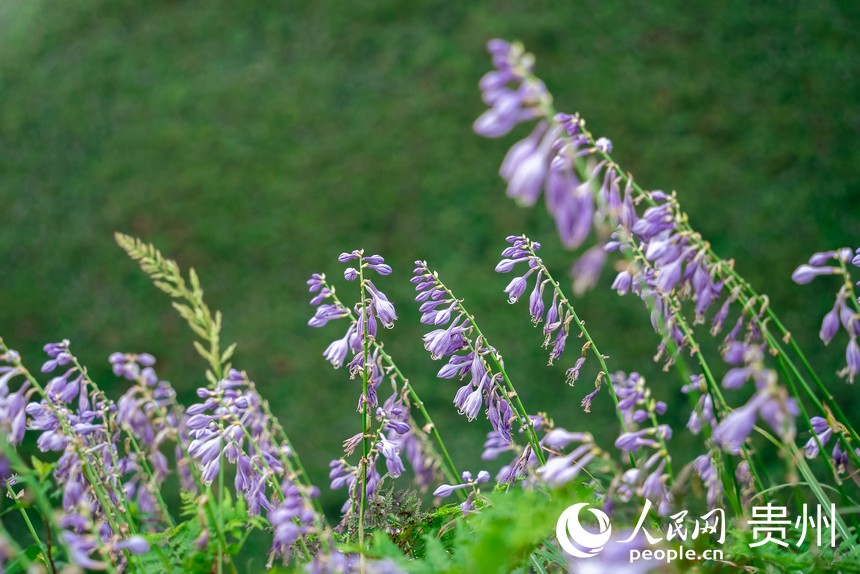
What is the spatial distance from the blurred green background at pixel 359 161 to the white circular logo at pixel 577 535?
3.97m

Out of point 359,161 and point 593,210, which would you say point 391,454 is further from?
point 359,161

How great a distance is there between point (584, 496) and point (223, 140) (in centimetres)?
602

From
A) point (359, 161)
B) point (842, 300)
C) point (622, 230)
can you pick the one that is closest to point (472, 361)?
point (622, 230)

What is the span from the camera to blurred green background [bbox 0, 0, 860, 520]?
18.9 feet

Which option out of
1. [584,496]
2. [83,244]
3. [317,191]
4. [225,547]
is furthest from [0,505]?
[584,496]

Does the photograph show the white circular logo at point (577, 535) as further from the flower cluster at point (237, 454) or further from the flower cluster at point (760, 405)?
the flower cluster at point (237, 454)

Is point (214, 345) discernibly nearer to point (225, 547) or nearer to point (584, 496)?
point (225, 547)

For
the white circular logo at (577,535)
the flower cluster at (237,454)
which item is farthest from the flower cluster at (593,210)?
the flower cluster at (237,454)

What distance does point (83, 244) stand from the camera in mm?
6613

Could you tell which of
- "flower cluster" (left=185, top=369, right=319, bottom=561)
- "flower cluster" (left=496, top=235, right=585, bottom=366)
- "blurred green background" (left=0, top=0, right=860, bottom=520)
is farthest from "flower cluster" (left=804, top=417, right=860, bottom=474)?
"blurred green background" (left=0, top=0, right=860, bottom=520)

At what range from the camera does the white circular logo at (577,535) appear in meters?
1.34

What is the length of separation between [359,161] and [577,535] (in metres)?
5.58

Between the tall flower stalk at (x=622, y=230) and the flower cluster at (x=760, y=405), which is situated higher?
the tall flower stalk at (x=622, y=230)

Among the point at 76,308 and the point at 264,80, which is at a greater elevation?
the point at 264,80
